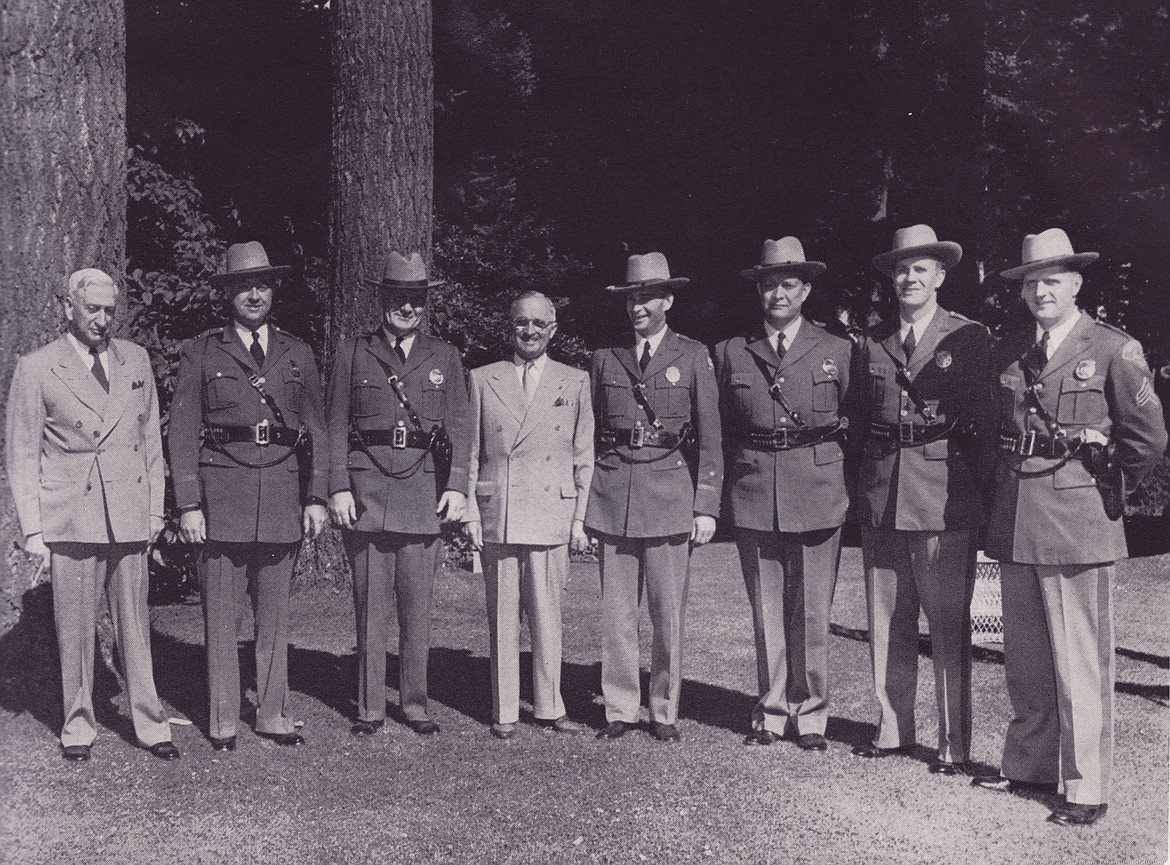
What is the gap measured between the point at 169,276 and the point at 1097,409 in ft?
23.6

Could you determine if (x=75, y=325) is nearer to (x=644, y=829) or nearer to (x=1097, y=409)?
(x=644, y=829)

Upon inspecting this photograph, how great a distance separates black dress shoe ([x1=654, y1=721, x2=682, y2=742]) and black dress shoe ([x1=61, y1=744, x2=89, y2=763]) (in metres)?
2.52

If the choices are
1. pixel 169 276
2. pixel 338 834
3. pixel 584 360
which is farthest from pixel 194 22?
pixel 338 834

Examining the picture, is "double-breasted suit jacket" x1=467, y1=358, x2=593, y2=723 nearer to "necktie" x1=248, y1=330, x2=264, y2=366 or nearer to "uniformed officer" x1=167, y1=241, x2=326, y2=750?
"uniformed officer" x1=167, y1=241, x2=326, y2=750

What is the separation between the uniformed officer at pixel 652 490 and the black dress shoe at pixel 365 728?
1078 millimetres

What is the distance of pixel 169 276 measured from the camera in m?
9.80

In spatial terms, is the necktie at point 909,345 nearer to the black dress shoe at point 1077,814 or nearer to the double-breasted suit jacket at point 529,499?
the double-breasted suit jacket at point 529,499

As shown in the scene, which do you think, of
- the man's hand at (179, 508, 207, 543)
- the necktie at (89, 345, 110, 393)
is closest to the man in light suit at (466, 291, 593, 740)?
the man's hand at (179, 508, 207, 543)

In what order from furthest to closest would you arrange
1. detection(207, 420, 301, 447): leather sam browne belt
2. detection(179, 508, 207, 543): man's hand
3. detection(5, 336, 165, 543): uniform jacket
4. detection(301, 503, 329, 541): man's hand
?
detection(301, 503, 329, 541): man's hand < detection(207, 420, 301, 447): leather sam browne belt < detection(179, 508, 207, 543): man's hand < detection(5, 336, 165, 543): uniform jacket

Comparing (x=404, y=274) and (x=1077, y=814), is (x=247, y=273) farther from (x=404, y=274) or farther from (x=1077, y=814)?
(x=1077, y=814)

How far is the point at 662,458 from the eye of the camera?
5.90 m

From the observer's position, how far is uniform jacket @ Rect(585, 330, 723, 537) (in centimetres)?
586

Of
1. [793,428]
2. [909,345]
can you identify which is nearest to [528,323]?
[793,428]

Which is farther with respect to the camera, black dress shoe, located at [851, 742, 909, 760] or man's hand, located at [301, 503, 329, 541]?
man's hand, located at [301, 503, 329, 541]
